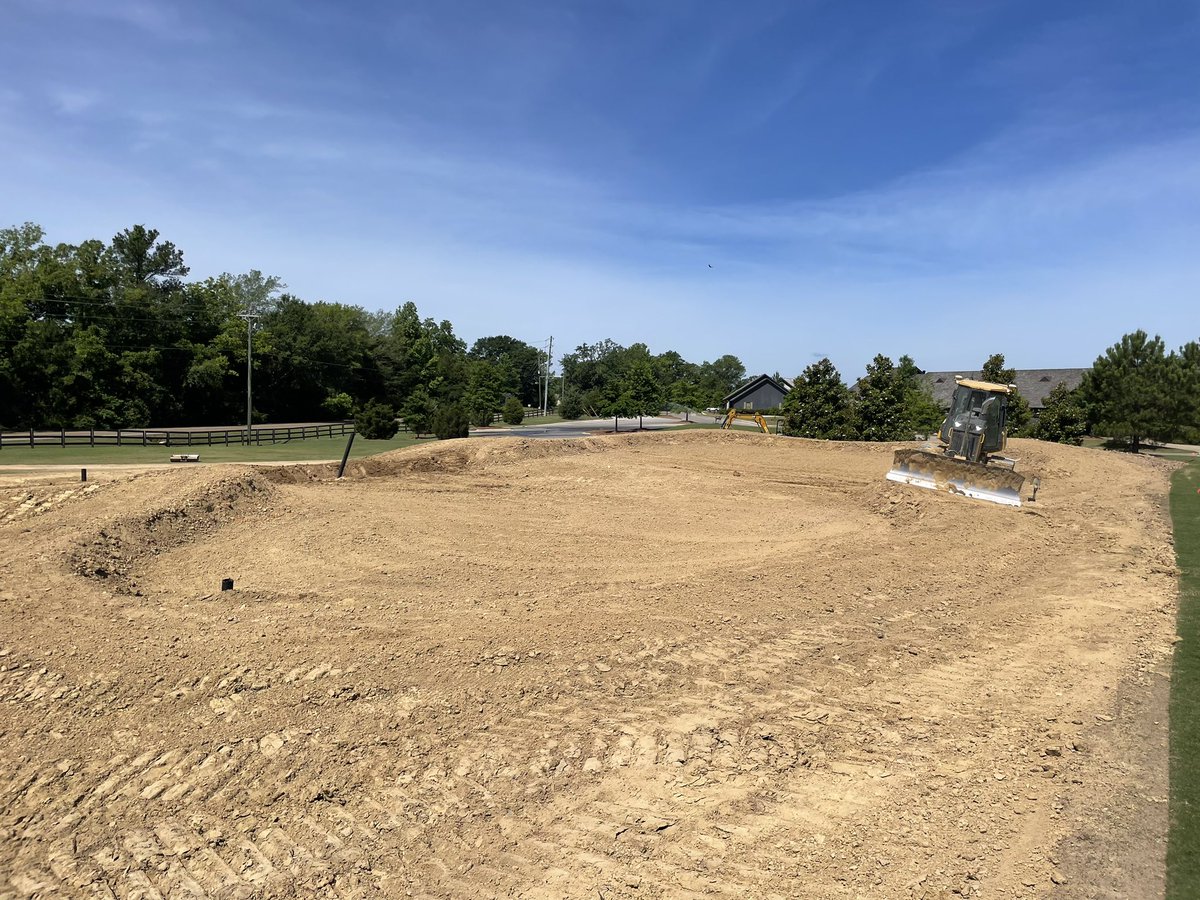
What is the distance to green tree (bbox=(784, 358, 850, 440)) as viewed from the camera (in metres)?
42.2

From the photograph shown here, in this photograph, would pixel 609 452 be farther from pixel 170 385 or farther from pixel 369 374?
pixel 369 374

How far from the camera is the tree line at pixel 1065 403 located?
40.0 m

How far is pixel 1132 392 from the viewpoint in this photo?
40.4 meters

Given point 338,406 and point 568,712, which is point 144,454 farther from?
point 338,406

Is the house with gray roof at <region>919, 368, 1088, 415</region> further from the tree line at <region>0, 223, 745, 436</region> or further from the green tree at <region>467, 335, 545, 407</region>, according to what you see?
the green tree at <region>467, 335, 545, 407</region>

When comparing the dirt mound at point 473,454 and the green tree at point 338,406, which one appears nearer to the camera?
the dirt mound at point 473,454

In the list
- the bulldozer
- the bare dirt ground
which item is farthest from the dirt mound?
the bulldozer

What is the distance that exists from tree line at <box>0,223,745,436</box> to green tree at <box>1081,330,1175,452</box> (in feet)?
95.0

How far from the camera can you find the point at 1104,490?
22.2m

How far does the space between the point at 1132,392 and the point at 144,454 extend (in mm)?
50154

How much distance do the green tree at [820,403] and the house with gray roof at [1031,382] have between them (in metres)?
20.0

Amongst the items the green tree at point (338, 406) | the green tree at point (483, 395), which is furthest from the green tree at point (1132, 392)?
the green tree at point (338, 406)

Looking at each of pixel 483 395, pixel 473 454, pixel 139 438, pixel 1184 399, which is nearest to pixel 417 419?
pixel 139 438

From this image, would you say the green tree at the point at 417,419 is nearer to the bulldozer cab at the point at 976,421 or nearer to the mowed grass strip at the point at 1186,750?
the bulldozer cab at the point at 976,421
